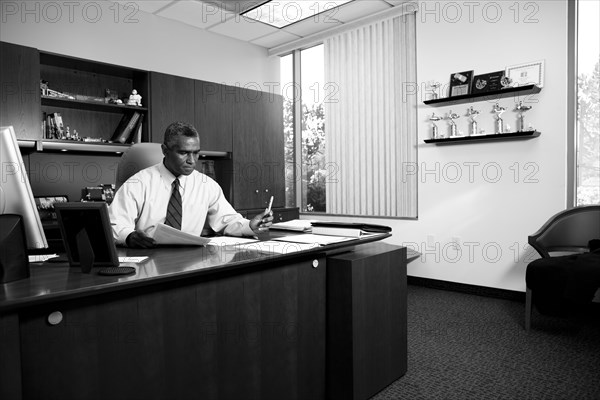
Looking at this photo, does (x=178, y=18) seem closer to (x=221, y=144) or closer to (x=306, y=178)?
(x=221, y=144)

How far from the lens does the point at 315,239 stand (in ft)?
6.62

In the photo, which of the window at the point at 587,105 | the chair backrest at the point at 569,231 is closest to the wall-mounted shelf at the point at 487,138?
the window at the point at 587,105

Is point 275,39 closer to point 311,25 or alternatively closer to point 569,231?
point 311,25

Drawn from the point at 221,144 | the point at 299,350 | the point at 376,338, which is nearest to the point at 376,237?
the point at 376,338

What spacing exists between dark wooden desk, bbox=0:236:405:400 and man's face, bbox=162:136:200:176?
28.5 inches

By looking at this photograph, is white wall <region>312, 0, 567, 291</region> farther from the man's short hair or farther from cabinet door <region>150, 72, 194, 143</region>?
the man's short hair

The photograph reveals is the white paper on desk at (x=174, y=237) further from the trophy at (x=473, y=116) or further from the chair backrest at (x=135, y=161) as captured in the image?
the trophy at (x=473, y=116)

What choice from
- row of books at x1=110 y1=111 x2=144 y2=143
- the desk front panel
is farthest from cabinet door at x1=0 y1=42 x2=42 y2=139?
the desk front panel

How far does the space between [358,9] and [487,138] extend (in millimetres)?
1943

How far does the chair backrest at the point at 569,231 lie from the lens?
3.29 metres

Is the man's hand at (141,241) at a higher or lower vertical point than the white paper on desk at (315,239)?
higher

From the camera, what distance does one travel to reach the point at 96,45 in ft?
13.8

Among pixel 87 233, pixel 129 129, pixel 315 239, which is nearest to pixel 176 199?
pixel 315 239

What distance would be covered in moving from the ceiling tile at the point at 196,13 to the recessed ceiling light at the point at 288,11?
374 millimetres
